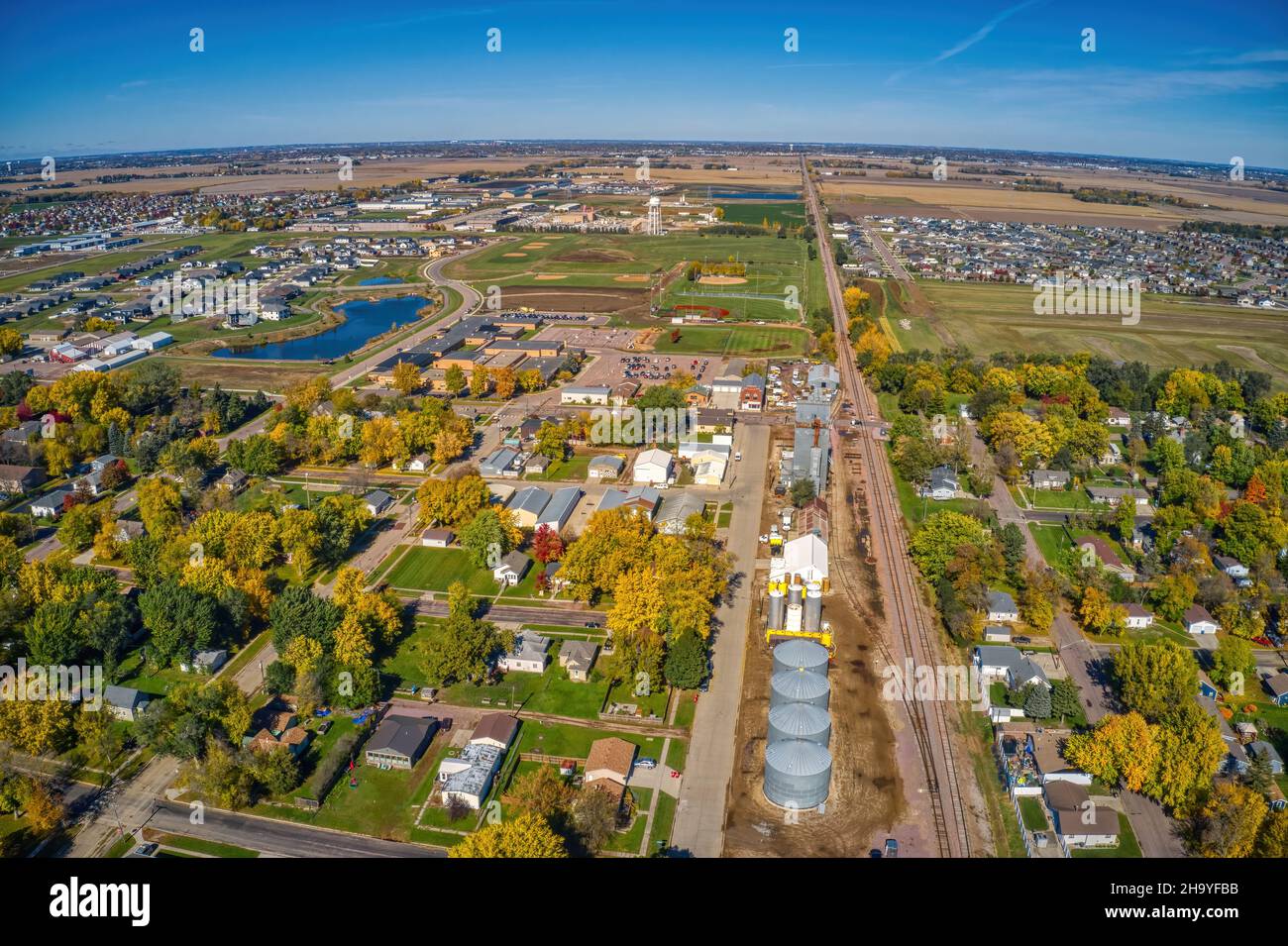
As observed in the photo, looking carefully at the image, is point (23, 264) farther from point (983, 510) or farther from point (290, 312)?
point (983, 510)

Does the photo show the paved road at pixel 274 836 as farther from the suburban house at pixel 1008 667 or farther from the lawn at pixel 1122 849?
the suburban house at pixel 1008 667

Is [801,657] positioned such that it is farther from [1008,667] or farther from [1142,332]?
[1142,332]

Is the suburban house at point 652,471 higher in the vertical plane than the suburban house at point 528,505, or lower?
higher

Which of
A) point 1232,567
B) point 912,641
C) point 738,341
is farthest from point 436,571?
point 738,341

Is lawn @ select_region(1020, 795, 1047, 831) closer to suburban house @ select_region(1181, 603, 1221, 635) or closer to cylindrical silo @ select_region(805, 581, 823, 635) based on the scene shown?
cylindrical silo @ select_region(805, 581, 823, 635)

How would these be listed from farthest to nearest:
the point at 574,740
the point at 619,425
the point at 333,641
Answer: the point at 619,425 → the point at 333,641 → the point at 574,740

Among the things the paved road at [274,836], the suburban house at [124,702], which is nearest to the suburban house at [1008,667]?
the paved road at [274,836]

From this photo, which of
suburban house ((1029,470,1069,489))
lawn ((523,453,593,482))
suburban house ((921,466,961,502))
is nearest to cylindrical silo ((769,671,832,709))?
suburban house ((921,466,961,502))
